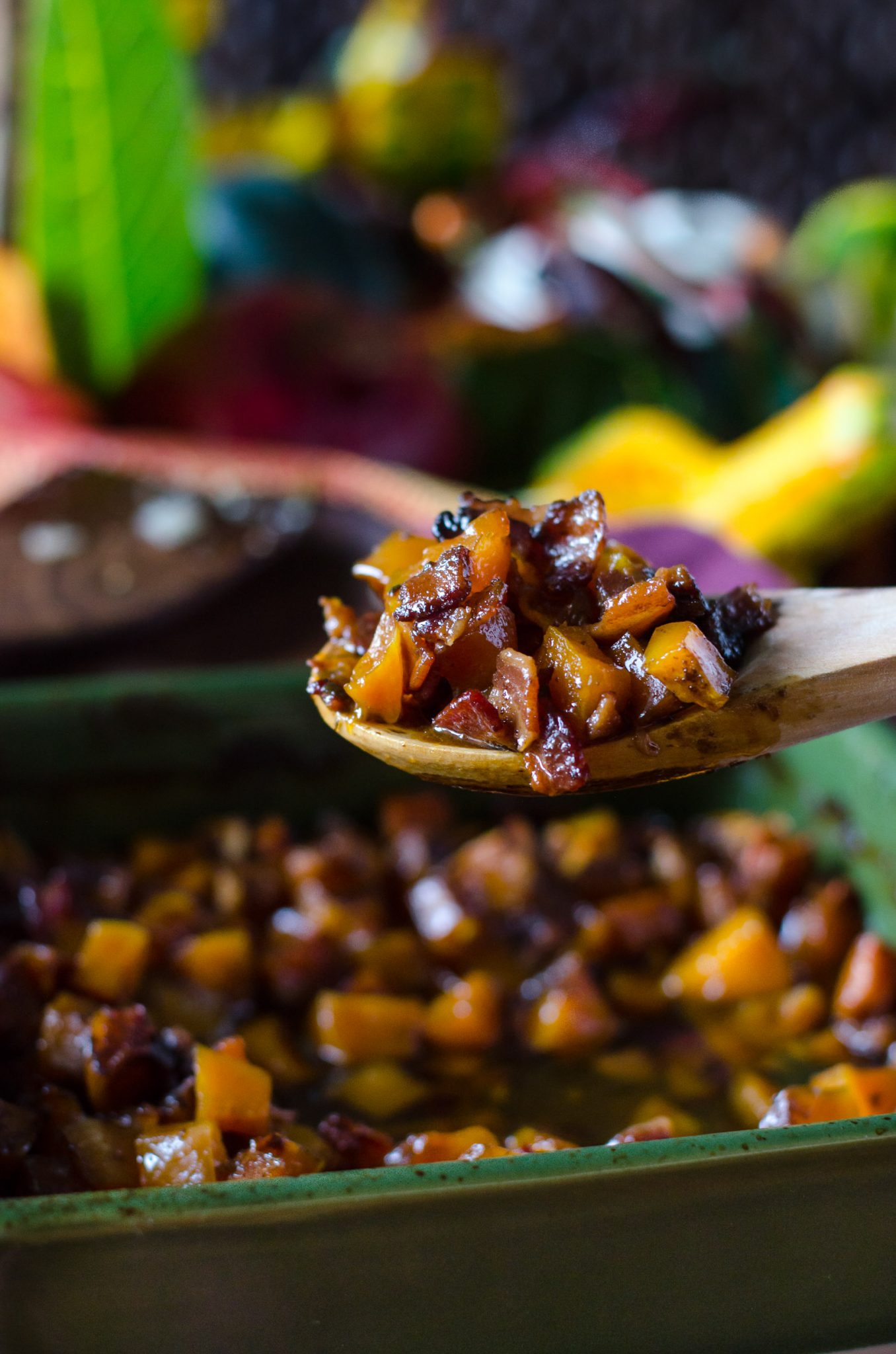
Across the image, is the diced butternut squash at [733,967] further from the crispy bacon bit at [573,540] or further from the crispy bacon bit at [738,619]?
the crispy bacon bit at [573,540]

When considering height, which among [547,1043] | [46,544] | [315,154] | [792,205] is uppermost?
[315,154]

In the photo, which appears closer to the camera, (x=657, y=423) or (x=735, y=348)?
(x=657, y=423)

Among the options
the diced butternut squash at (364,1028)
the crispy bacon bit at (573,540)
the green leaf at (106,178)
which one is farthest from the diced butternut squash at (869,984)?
the green leaf at (106,178)

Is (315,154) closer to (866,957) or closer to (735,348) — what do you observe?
(735,348)

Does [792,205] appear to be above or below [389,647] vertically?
above

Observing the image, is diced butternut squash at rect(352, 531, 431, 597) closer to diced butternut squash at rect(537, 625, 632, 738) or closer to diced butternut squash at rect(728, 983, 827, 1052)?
diced butternut squash at rect(537, 625, 632, 738)

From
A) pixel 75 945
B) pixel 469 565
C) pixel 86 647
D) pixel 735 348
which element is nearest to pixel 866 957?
pixel 469 565

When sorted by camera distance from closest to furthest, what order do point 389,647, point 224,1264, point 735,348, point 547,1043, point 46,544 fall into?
1. point 224,1264
2. point 389,647
3. point 547,1043
4. point 46,544
5. point 735,348
